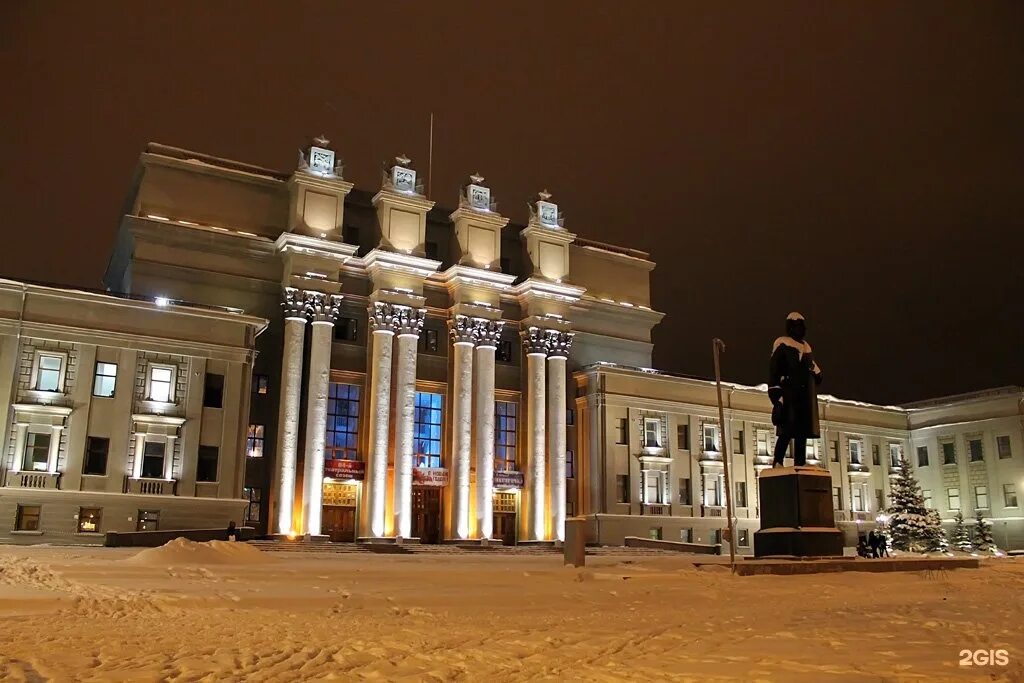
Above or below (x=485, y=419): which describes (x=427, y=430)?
below

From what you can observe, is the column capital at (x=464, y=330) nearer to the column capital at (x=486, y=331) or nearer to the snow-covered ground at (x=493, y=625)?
the column capital at (x=486, y=331)

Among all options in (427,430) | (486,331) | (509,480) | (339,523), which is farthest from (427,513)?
(486,331)

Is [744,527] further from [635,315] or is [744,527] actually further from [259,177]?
[259,177]

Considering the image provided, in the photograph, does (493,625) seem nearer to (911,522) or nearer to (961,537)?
(911,522)

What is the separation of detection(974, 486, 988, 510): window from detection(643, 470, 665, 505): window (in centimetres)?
2489

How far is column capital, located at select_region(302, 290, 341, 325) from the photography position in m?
44.2

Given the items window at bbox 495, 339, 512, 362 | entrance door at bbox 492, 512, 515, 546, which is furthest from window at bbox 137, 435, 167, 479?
window at bbox 495, 339, 512, 362

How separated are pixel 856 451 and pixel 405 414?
114ft

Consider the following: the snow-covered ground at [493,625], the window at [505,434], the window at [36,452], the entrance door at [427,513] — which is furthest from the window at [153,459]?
the window at [505,434]

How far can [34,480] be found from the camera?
3525 cm

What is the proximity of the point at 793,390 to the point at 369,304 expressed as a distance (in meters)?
27.7

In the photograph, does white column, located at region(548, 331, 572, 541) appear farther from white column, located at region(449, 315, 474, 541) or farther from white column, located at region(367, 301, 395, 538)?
white column, located at region(367, 301, 395, 538)

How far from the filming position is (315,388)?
43.4 meters

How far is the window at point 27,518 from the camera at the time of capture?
34.6 metres
